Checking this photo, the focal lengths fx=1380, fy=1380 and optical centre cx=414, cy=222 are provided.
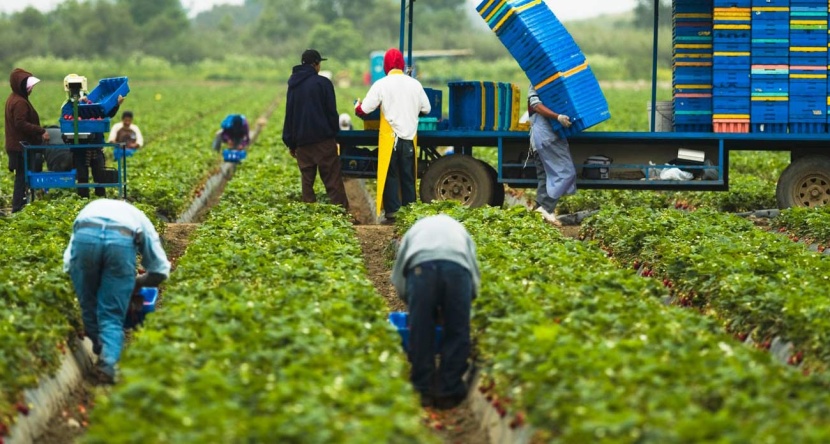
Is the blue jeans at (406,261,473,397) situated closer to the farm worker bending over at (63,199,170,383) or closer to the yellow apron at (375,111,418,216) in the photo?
the farm worker bending over at (63,199,170,383)

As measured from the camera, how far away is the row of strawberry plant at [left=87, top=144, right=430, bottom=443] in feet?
22.5

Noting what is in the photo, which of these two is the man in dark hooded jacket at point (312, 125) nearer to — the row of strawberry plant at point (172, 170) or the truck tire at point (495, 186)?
the truck tire at point (495, 186)

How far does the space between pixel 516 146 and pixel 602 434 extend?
1058 centimetres

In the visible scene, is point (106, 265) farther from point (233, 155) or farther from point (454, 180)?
point (233, 155)

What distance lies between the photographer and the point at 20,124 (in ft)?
52.6

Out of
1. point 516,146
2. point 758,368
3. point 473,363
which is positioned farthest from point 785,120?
point 758,368

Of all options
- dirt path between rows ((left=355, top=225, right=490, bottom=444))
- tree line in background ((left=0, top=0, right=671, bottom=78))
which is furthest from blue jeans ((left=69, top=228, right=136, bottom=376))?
tree line in background ((left=0, top=0, right=671, bottom=78))

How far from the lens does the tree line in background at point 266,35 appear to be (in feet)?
353

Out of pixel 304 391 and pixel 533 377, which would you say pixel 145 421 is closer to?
pixel 304 391

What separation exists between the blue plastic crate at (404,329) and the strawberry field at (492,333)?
192mm

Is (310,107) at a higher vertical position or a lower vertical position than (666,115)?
higher

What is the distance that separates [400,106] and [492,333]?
23.7 feet

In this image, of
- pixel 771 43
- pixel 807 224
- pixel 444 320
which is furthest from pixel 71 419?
pixel 771 43

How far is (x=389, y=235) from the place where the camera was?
631 inches
